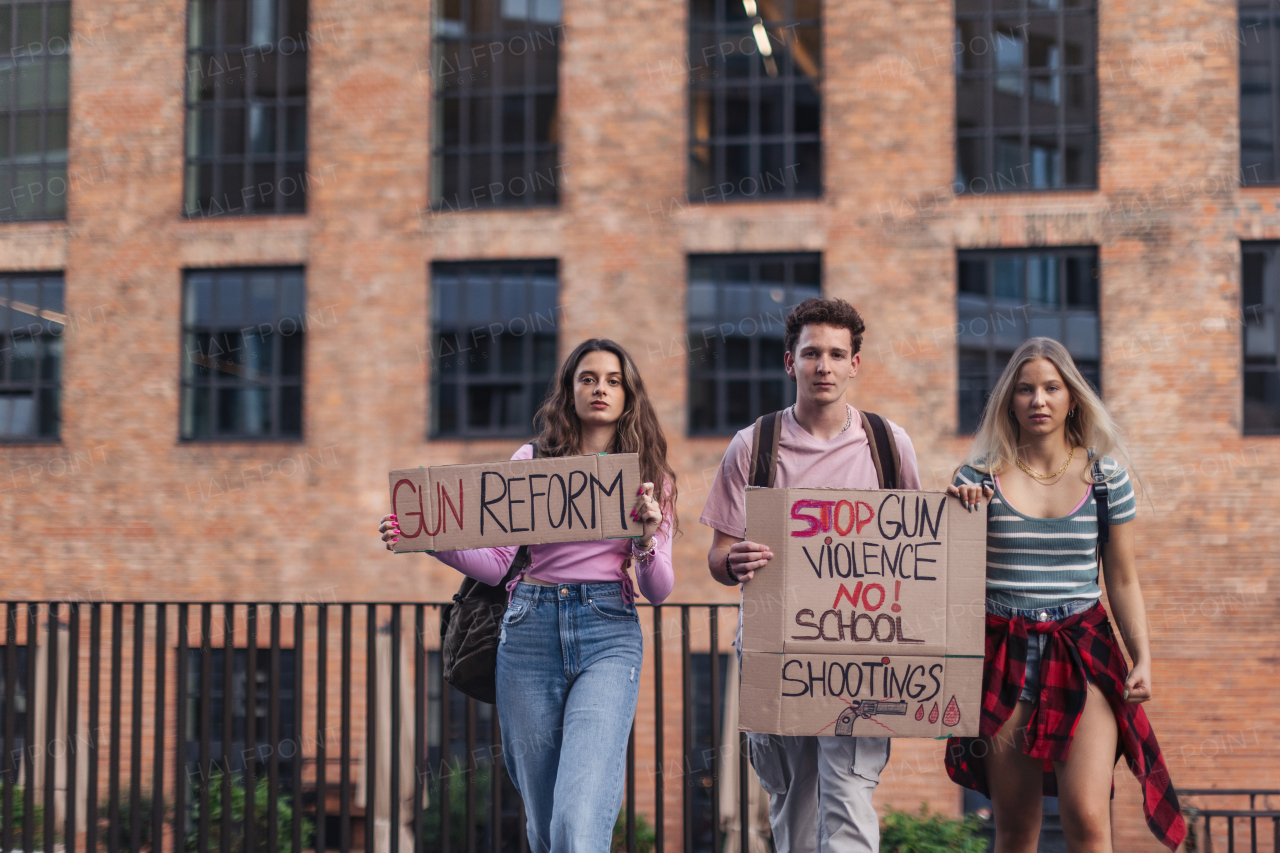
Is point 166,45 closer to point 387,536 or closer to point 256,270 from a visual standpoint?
point 256,270

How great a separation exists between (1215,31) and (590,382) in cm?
1140

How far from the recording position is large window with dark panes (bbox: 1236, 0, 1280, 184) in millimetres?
11203

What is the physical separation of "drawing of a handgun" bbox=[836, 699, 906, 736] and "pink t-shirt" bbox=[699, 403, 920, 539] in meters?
0.63

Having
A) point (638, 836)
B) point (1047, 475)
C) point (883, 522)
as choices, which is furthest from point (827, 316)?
point (638, 836)

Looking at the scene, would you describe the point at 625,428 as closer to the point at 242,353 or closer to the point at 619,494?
the point at 619,494

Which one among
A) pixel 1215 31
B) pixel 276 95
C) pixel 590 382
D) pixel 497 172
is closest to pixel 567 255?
pixel 497 172

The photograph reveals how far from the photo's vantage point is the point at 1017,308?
11.4m

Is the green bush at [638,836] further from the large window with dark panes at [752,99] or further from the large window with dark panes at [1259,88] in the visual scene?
the large window with dark panes at [1259,88]

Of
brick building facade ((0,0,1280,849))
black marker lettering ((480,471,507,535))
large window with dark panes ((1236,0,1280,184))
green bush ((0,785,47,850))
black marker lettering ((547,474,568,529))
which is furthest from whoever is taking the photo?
large window with dark panes ((1236,0,1280,184))

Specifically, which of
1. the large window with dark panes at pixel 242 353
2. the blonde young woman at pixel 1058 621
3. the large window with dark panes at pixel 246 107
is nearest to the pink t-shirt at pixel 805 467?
the blonde young woman at pixel 1058 621

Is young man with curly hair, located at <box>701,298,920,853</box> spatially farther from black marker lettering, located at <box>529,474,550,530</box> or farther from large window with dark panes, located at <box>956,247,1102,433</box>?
large window with dark panes, located at <box>956,247,1102,433</box>

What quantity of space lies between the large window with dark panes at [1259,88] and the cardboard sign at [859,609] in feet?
35.4

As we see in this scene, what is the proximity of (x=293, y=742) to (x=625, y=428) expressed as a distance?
360cm

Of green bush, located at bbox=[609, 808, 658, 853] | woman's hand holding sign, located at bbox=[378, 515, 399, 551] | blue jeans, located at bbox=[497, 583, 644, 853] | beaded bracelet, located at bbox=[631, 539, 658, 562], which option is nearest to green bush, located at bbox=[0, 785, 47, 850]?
green bush, located at bbox=[609, 808, 658, 853]
